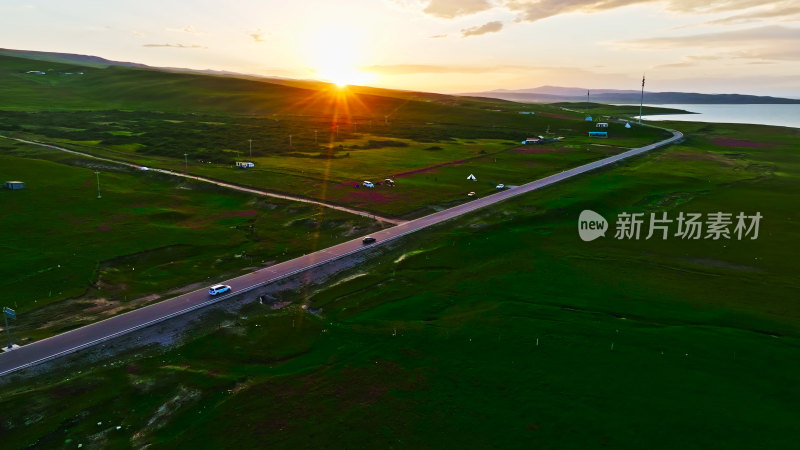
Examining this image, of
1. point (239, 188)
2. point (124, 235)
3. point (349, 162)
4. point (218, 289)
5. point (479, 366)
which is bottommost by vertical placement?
point (479, 366)

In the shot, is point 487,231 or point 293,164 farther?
point 293,164

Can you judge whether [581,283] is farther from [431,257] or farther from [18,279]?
[18,279]

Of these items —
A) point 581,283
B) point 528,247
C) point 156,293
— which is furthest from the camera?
point 528,247

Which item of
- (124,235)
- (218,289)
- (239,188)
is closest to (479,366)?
(218,289)

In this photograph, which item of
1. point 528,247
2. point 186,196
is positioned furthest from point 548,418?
point 186,196

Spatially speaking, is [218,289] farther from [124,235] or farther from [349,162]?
[349,162]

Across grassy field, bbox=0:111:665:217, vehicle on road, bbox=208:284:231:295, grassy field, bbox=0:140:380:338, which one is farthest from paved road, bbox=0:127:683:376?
grassy field, bbox=0:111:665:217
